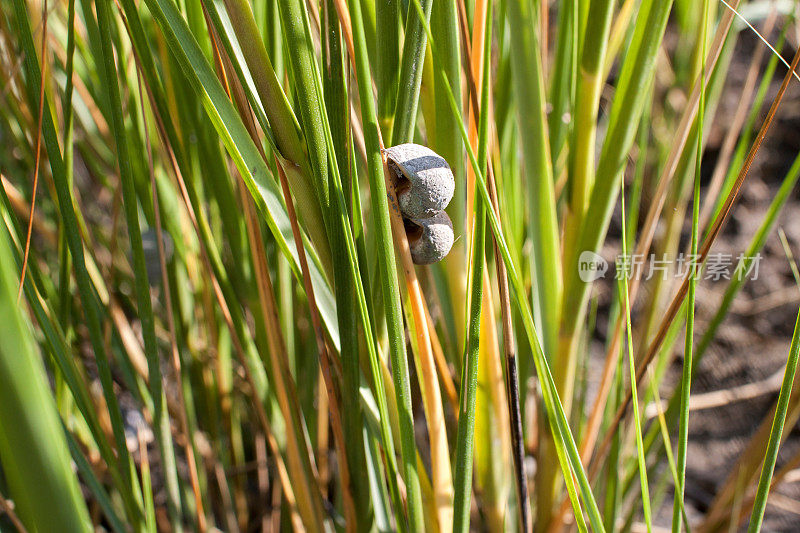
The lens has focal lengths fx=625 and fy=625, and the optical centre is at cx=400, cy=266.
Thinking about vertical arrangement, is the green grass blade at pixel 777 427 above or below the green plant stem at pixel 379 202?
below

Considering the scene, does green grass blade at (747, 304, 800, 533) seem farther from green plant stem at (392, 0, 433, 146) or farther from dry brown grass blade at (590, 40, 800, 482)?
green plant stem at (392, 0, 433, 146)

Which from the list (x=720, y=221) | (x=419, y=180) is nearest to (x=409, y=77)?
(x=419, y=180)

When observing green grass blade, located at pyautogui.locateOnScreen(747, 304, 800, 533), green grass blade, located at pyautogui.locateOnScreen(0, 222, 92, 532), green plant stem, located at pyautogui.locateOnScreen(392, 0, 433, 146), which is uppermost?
green plant stem, located at pyautogui.locateOnScreen(392, 0, 433, 146)

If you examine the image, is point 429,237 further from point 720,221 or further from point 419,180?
point 720,221

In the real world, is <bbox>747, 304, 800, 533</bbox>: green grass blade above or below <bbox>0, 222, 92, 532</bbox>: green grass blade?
below

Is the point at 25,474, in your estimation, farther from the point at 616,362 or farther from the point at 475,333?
the point at 616,362

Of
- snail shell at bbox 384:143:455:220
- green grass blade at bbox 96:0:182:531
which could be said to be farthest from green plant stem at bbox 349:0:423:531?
green grass blade at bbox 96:0:182:531

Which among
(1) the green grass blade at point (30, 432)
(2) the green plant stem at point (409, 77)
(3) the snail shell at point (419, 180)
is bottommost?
(1) the green grass blade at point (30, 432)

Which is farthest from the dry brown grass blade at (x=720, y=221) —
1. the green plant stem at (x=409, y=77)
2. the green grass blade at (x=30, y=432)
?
the green grass blade at (x=30, y=432)

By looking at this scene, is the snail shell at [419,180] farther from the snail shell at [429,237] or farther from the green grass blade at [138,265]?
the green grass blade at [138,265]
